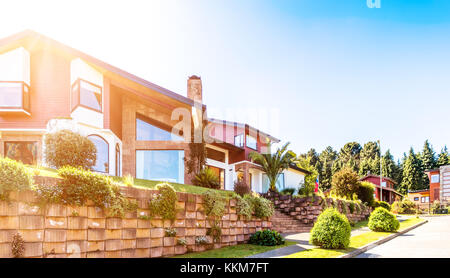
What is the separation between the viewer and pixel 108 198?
827 cm

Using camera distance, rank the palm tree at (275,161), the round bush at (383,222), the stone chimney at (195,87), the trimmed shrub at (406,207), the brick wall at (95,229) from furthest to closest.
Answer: the trimmed shrub at (406,207), the stone chimney at (195,87), the palm tree at (275,161), the round bush at (383,222), the brick wall at (95,229)

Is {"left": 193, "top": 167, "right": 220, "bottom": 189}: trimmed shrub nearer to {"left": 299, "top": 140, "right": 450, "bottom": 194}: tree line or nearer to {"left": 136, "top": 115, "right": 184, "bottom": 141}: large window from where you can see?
{"left": 136, "top": 115, "right": 184, "bottom": 141}: large window

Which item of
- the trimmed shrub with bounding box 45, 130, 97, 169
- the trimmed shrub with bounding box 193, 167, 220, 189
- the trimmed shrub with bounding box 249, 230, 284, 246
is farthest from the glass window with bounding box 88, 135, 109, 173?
the trimmed shrub with bounding box 249, 230, 284, 246


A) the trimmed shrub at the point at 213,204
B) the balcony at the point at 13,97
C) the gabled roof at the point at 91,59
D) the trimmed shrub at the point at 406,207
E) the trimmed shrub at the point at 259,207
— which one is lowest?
the trimmed shrub at the point at 406,207

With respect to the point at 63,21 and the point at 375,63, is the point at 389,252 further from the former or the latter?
the point at 63,21

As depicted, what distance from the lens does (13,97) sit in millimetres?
15359

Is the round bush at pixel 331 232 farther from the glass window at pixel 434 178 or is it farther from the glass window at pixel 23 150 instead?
the glass window at pixel 434 178

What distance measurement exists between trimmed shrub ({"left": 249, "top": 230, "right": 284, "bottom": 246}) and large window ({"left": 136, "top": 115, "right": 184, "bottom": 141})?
9.64m

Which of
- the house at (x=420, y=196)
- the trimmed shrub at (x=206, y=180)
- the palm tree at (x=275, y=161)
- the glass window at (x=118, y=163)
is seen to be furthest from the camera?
the house at (x=420, y=196)

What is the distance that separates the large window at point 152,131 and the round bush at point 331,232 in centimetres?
1157

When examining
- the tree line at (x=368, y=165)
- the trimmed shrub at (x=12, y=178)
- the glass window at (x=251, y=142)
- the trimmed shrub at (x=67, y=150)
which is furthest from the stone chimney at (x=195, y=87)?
the trimmed shrub at (x=12, y=178)

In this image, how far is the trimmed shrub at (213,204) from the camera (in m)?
11.5

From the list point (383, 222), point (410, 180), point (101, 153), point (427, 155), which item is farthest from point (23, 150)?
point (410, 180)

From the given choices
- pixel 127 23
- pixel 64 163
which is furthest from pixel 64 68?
pixel 127 23
